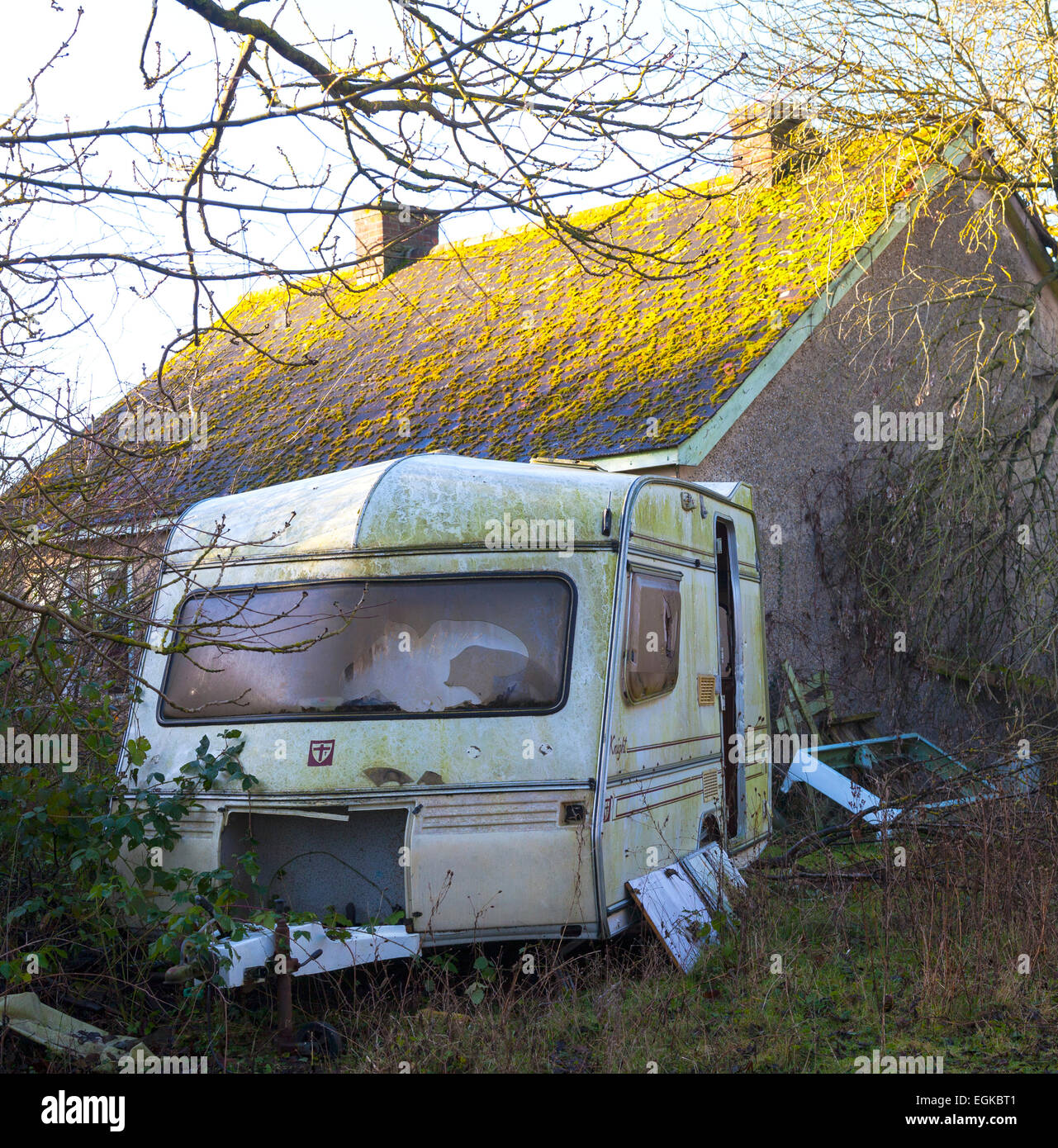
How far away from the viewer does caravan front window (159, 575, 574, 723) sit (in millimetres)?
5953

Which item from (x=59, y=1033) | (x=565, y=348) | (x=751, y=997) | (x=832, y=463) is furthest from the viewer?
(x=565, y=348)

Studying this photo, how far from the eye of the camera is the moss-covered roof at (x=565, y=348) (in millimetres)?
11125

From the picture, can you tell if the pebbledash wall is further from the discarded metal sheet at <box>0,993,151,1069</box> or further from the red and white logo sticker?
the discarded metal sheet at <box>0,993,151,1069</box>

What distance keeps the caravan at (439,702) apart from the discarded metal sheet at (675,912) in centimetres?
10

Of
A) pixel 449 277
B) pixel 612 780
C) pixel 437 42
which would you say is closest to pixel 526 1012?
pixel 612 780

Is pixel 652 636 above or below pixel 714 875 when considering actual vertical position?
above

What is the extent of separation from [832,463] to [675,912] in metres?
7.37

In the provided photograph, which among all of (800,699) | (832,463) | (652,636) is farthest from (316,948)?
(832,463)

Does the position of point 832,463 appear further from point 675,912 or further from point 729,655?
point 675,912

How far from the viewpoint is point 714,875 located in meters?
6.82

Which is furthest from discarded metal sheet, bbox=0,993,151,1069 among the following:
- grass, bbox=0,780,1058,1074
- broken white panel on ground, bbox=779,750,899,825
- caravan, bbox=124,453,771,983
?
broken white panel on ground, bbox=779,750,899,825

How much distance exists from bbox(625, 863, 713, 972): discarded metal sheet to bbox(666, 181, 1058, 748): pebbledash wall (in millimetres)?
5073
